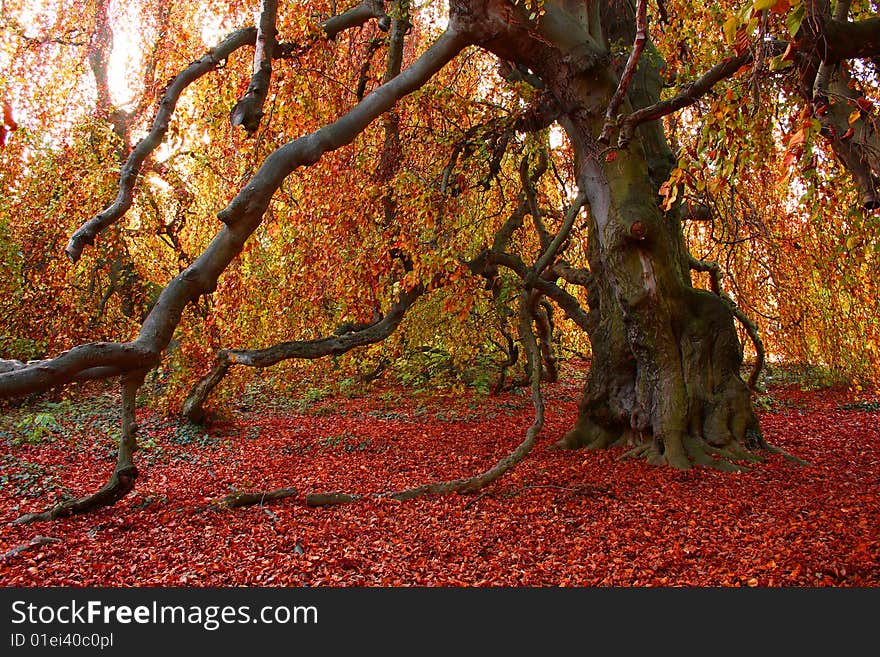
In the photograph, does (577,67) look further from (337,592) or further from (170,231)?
(170,231)

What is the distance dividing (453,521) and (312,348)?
8.20 ft

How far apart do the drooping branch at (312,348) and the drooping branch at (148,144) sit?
6.15ft

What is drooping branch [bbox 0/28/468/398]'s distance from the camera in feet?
8.46

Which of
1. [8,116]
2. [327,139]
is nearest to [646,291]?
[327,139]

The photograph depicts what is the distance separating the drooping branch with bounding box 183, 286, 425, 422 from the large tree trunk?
2.05 metres

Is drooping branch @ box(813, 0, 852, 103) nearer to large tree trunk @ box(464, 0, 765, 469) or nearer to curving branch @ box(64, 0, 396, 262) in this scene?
large tree trunk @ box(464, 0, 765, 469)

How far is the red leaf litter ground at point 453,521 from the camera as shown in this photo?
3.13 metres

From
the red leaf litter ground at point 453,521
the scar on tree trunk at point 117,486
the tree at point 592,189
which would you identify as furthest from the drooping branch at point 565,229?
the scar on tree trunk at point 117,486

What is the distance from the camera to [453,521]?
4.04 meters

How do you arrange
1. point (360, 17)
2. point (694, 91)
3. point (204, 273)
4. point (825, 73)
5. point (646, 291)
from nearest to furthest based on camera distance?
point (825, 73) < point (204, 273) < point (694, 91) < point (646, 291) < point (360, 17)

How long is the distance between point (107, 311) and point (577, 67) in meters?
6.85

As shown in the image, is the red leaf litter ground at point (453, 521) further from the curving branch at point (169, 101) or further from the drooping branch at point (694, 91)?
the drooping branch at point (694, 91)

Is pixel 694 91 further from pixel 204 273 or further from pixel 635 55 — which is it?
pixel 204 273

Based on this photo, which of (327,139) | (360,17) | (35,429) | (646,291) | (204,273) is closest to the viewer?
Answer: (204,273)
